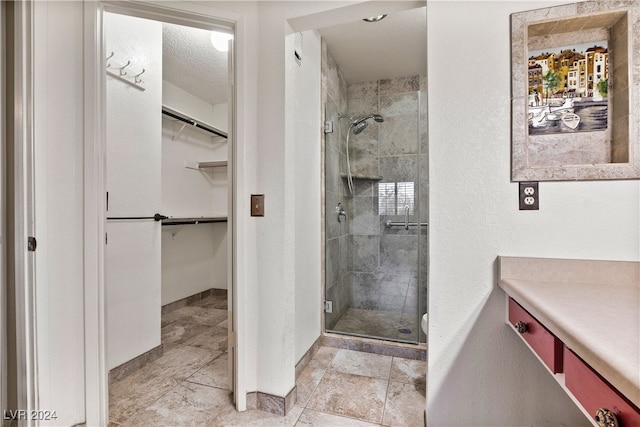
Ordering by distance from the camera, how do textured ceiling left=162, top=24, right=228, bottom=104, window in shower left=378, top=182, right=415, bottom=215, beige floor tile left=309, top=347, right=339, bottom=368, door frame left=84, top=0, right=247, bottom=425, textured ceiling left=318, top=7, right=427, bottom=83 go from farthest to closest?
1. window in shower left=378, top=182, right=415, bottom=215
2. textured ceiling left=162, top=24, right=228, bottom=104
3. textured ceiling left=318, top=7, right=427, bottom=83
4. beige floor tile left=309, top=347, right=339, bottom=368
5. door frame left=84, top=0, right=247, bottom=425

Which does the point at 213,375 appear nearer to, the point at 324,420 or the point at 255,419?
the point at 255,419

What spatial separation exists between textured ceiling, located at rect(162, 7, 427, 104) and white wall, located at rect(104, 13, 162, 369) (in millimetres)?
403

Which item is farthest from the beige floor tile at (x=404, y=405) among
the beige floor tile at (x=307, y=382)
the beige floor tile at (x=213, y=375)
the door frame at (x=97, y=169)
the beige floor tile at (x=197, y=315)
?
the beige floor tile at (x=197, y=315)

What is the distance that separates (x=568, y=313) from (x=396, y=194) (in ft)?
7.20

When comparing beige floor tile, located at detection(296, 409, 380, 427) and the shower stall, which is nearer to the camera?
beige floor tile, located at detection(296, 409, 380, 427)

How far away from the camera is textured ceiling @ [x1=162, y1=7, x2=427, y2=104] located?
86.4 inches

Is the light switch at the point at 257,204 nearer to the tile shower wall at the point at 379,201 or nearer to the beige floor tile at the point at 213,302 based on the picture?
the tile shower wall at the point at 379,201

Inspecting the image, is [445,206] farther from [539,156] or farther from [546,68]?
[546,68]

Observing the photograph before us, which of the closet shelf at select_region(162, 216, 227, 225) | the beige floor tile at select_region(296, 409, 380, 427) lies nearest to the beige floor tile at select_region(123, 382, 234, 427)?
the beige floor tile at select_region(296, 409, 380, 427)

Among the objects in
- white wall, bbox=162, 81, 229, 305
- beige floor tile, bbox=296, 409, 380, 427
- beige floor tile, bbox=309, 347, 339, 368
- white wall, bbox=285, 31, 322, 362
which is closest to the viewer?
beige floor tile, bbox=296, 409, 380, 427

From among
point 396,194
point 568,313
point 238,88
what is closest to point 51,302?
point 238,88

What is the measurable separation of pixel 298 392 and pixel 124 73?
7.17 ft

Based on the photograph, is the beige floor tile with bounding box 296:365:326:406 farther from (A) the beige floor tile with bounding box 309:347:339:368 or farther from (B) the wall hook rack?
(B) the wall hook rack

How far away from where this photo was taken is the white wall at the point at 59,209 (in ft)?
3.96
